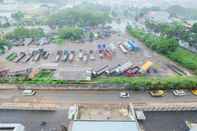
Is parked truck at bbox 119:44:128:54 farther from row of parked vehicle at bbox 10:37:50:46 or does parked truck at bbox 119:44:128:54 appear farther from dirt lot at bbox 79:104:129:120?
dirt lot at bbox 79:104:129:120

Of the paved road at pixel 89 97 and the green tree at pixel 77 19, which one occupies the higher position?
the green tree at pixel 77 19

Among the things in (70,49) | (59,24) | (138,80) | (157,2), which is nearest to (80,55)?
(70,49)

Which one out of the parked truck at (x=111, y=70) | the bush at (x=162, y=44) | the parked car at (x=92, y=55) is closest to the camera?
the parked truck at (x=111, y=70)

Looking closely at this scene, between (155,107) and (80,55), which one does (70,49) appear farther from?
(155,107)

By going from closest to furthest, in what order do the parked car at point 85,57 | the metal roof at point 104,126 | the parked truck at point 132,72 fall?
the metal roof at point 104,126
the parked truck at point 132,72
the parked car at point 85,57

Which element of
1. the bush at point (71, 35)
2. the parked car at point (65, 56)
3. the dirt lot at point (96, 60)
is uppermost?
the bush at point (71, 35)

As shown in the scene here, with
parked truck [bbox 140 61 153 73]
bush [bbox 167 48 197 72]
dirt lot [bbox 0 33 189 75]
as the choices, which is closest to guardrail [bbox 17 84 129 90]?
parked truck [bbox 140 61 153 73]

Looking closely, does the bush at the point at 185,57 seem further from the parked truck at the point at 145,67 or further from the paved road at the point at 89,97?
the paved road at the point at 89,97

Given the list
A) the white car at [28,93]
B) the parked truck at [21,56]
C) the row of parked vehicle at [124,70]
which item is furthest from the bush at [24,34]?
the white car at [28,93]
